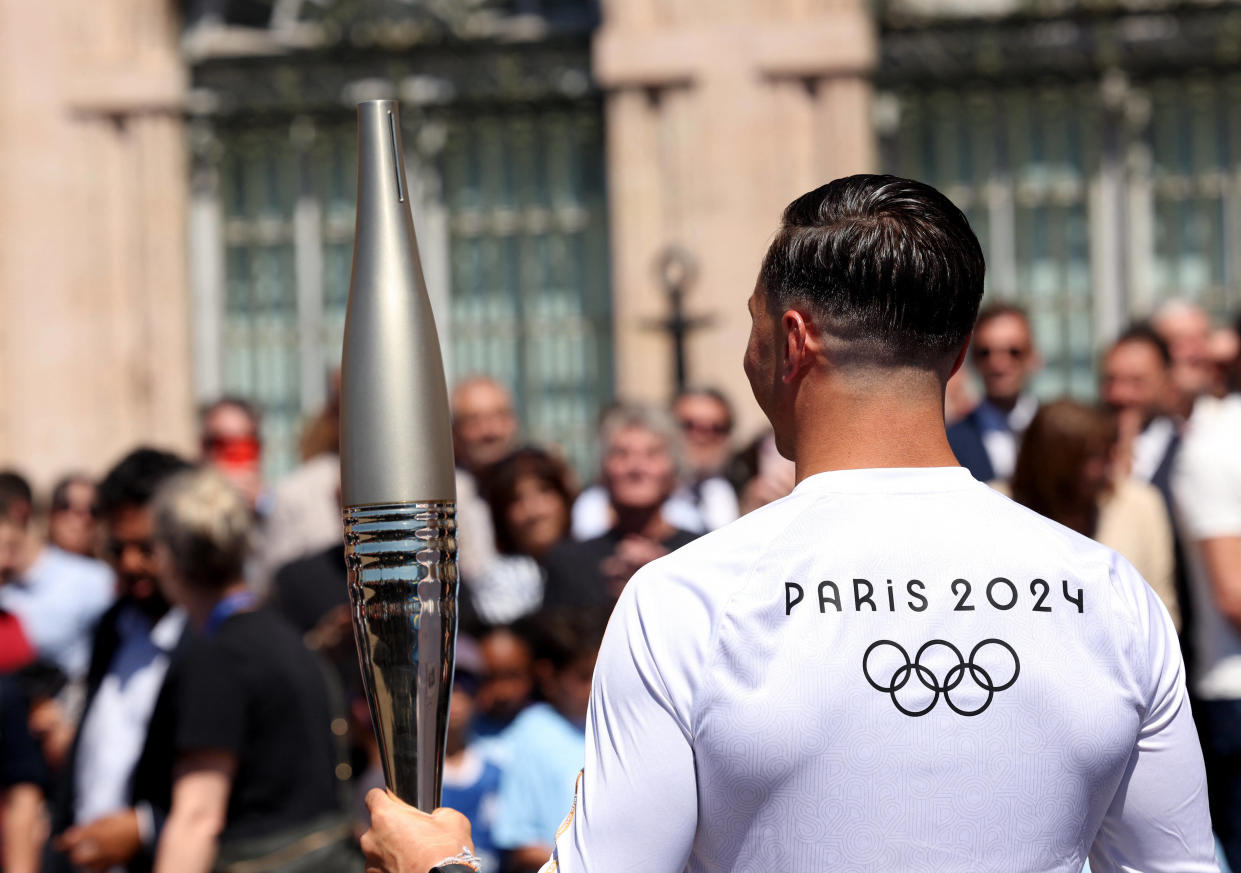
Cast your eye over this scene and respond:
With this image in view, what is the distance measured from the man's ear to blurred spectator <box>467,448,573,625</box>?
3.95 meters

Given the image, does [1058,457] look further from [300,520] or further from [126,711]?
[300,520]

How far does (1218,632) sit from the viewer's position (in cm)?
393

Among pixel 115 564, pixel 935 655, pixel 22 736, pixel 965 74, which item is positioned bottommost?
pixel 22 736

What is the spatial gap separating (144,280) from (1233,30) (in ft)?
19.1

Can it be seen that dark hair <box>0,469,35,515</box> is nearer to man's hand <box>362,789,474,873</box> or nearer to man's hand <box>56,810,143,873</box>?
man's hand <box>56,810,143,873</box>

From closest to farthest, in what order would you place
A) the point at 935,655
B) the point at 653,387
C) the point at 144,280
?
the point at 935,655, the point at 653,387, the point at 144,280

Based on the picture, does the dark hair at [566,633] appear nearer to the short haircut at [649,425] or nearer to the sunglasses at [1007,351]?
the short haircut at [649,425]

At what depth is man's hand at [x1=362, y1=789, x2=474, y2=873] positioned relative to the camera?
1.66 metres

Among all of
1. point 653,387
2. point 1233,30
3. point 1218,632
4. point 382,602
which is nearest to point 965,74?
point 1233,30

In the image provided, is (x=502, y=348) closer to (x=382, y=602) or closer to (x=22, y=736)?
(x=22, y=736)

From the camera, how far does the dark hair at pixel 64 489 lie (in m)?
6.95

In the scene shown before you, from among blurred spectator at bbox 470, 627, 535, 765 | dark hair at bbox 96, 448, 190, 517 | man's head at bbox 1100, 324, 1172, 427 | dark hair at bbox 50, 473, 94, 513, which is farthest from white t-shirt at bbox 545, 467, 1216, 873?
dark hair at bbox 50, 473, 94, 513

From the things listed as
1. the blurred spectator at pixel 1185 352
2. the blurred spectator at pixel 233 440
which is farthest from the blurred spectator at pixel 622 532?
the blurred spectator at pixel 1185 352

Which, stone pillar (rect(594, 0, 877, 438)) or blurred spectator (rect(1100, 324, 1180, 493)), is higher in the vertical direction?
stone pillar (rect(594, 0, 877, 438))
